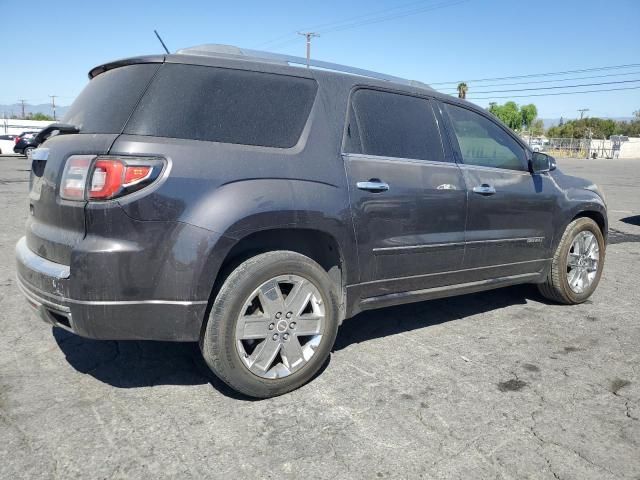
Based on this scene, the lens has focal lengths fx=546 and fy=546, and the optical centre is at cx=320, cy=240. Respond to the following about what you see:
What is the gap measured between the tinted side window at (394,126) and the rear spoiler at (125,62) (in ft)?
3.95

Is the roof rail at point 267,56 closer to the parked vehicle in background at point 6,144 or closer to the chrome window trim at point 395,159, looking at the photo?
the chrome window trim at point 395,159

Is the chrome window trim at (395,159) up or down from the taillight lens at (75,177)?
up

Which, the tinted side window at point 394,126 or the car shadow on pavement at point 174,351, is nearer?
the car shadow on pavement at point 174,351

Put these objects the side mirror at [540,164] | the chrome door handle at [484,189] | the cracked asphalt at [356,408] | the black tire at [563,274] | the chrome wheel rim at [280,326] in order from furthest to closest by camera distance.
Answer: the black tire at [563,274] → the side mirror at [540,164] → the chrome door handle at [484,189] → the chrome wheel rim at [280,326] → the cracked asphalt at [356,408]

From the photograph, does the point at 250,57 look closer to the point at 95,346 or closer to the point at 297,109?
the point at 297,109

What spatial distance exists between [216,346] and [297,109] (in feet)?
4.70

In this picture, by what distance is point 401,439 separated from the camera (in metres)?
2.62

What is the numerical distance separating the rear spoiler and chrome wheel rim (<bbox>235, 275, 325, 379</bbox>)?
52.5 inches

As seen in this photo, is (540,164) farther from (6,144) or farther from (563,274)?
(6,144)

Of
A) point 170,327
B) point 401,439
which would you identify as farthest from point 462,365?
point 170,327

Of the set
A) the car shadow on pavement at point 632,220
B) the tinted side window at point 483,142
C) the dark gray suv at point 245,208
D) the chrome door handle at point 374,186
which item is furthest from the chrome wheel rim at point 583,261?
the car shadow on pavement at point 632,220

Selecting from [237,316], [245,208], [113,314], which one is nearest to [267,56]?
[245,208]

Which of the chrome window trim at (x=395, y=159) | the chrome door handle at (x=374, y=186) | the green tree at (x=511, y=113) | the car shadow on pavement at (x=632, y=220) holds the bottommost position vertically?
the car shadow on pavement at (x=632, y=220)

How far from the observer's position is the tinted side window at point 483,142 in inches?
162
